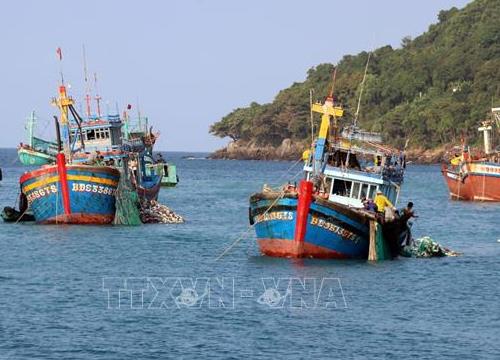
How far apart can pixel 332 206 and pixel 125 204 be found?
22.4m

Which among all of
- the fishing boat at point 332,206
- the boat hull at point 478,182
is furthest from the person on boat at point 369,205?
the boat hull at point 478,182

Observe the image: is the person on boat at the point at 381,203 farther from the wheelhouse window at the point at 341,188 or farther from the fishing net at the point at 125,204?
the fishing net at the point at 125,204

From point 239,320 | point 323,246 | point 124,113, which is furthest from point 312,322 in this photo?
point 124,113

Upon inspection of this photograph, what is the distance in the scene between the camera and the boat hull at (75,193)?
67.3 metres

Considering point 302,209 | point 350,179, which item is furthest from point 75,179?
point 302,209

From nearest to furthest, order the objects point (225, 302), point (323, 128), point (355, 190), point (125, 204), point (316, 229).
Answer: point (225, 302) < point (316, 229) < point (323, 128) < point (355, 190) < point (125, 204)

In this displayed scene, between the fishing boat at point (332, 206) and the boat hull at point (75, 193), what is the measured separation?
16211 millimetres

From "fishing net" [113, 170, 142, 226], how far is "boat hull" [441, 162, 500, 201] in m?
38.9

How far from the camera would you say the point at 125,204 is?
70.4 metres

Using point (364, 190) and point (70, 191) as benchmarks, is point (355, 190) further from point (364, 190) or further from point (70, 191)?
point (70, 191)

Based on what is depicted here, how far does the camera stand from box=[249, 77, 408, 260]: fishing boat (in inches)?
1983

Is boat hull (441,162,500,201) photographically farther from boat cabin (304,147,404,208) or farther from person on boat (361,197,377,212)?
person on boat (361,197,377,212)

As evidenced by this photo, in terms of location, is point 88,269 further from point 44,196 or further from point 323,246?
point 44,196

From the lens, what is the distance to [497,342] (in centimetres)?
3772
